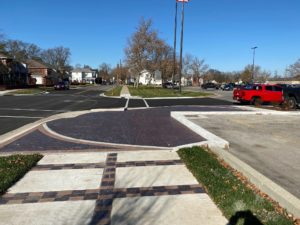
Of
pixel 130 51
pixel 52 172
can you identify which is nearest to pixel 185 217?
pixel 52 172

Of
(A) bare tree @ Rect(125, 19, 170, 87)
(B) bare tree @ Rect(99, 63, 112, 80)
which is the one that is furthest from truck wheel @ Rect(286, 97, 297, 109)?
(B) bare tree @ Rect(99, 63, 112, 80)

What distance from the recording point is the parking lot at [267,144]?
22.4 feet

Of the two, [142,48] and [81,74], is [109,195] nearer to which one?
[142,48]

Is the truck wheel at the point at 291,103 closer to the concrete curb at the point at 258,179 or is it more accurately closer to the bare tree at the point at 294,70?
the concrete curb at the point at 258,179

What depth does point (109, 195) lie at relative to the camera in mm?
5414

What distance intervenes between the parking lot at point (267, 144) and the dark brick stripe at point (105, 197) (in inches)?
114

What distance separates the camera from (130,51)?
68.1 meters

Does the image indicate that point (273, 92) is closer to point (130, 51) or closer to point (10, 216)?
point (10, 216)

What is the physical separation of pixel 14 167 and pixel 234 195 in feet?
13.9

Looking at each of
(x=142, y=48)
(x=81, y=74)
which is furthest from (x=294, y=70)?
(x=81, y=74)

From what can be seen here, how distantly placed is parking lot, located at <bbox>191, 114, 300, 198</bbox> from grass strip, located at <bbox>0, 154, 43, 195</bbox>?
458 centimetres

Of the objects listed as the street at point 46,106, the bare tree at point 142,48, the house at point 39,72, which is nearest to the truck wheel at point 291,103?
the street at point 46,106

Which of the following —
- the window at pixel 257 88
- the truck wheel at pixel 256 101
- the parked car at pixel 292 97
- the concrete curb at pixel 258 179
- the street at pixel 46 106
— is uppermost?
the window at pixel 257 88

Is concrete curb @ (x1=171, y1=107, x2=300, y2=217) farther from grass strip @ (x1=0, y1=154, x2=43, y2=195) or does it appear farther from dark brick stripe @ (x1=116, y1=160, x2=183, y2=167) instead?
grass strip @ (x1=0, y1=154, x2=43, y2=195)
